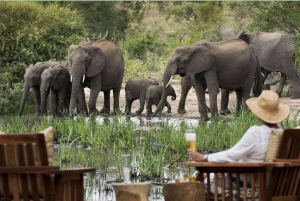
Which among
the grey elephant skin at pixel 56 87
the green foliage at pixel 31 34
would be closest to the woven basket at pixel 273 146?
the grey elephant skin at pixel 56 87

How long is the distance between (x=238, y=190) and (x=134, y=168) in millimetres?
4480

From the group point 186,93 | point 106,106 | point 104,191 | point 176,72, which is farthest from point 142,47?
point 104,191

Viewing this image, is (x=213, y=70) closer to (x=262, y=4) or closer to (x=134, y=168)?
(x=262, y=4)

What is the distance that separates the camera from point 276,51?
25.9m

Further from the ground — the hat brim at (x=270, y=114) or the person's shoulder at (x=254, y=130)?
the hat brim at (x=270, y=114)

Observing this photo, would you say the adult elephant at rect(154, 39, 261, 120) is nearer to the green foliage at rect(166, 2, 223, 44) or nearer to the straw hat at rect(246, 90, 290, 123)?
the straw hat at rect(246, 90, 290, 123)

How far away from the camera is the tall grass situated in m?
12.3

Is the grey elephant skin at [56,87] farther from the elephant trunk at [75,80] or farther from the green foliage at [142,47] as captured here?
the green foliage at [142,47]

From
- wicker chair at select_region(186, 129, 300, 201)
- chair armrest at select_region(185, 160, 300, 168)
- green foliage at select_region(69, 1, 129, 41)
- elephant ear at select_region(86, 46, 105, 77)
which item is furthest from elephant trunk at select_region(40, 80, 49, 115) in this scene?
green foliage at select_region(69, 1, 129, 41)

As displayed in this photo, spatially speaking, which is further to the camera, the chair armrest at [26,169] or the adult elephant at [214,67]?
the adult elephant at [214,67]

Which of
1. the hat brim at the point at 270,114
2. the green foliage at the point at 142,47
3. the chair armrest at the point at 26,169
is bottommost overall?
the chair armrest at the point at 26,169

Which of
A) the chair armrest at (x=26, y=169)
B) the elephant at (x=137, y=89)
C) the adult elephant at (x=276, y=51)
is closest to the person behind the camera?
the chair armrest at (x=26, y=169)

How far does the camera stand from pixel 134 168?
38.6ft

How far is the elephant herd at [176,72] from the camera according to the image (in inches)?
792
